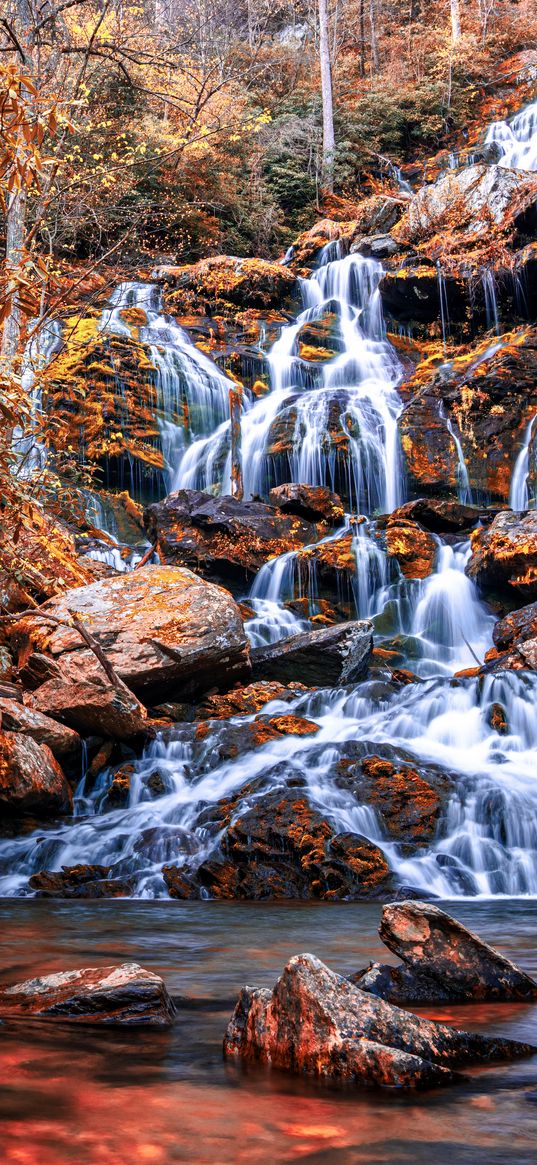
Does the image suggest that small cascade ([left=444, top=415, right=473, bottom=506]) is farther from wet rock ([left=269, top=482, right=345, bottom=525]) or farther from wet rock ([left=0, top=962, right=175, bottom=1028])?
wet rock ([left=0, top=962, right=175, bottom=1028])

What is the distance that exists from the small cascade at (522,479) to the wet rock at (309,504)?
11.6 feet

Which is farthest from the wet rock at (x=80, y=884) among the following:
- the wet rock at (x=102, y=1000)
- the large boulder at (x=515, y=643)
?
the large boulder at (x=515, y=643)

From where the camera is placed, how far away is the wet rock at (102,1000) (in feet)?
10.2

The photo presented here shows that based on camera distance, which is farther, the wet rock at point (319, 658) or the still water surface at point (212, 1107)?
the wet rock at point (319, 658)

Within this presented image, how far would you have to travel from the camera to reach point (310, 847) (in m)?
6.97

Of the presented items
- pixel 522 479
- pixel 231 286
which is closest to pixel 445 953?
pixel 522 479

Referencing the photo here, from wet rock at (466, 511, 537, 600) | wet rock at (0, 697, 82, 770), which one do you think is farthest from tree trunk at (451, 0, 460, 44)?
wet rock at (0, 697, 82, 770)

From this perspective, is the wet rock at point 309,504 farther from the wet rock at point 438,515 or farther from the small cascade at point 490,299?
the small cascade at point 490,299

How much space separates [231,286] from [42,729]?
17.7 m

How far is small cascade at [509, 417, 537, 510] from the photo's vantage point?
16578 mm

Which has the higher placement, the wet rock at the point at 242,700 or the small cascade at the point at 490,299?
the small cascade at the point at 490,299

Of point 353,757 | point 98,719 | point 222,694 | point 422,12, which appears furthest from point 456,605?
point 422,12

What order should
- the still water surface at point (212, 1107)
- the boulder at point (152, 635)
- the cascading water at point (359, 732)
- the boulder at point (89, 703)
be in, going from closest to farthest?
the still water surface at point (212, 1107)
the cascading water at point (359, 732)
the boulder at point (89, 703)
the boulder at point (152, 635)

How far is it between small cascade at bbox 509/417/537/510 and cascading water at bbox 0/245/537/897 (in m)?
2.25
